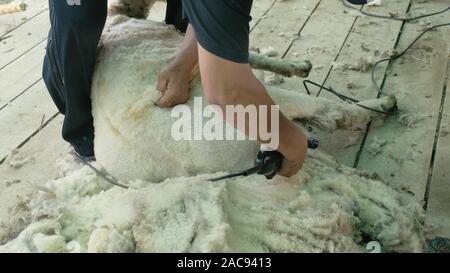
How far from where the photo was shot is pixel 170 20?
7.18 ft

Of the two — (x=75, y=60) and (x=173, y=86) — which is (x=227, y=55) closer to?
(x=173, y=86)

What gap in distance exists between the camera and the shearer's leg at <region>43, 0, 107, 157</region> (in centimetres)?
165

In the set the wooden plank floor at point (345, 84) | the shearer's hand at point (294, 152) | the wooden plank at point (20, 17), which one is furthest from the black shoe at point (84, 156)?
the wooden plank at point (20, 17)

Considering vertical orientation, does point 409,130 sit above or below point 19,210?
below

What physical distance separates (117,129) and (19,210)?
18.0 inches

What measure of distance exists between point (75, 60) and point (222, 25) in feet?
2.86

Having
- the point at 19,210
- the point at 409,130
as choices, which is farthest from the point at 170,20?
the point at 409,130

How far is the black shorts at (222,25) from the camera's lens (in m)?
1.04

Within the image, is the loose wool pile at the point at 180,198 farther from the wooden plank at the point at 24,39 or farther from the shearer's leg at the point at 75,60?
the wooden plank at the point at 24,39

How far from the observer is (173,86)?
171cm

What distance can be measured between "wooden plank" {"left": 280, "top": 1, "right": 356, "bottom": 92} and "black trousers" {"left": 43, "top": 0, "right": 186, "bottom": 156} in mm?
1069

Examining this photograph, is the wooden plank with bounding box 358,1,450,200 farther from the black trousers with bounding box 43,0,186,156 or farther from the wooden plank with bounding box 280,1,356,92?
the black trousers with bounding box 43,0,186,156

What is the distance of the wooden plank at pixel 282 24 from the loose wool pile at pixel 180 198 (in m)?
1.02
